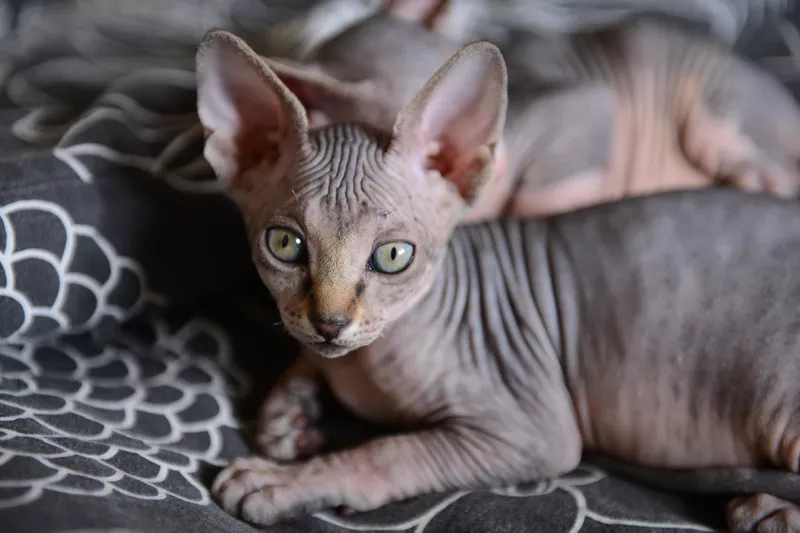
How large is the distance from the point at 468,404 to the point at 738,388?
34cm

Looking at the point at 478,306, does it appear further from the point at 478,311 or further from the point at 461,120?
the point at 461,120

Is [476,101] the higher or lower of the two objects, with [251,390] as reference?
higher

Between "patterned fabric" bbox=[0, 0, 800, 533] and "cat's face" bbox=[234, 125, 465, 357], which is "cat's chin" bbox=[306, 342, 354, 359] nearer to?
"cat's face" bbox=[234, 125, 465, 357]

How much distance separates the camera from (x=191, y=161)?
52.9 inches

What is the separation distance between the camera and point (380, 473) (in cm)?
103

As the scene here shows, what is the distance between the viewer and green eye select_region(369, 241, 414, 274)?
37.8 inches

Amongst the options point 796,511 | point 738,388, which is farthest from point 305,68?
point 796,511

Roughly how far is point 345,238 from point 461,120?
0.77 ft

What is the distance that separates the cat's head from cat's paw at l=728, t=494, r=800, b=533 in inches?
18.5

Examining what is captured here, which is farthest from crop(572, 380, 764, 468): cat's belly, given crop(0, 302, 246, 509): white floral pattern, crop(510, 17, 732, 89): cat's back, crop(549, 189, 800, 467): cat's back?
crop(510, 17, 732, 89): cat's back

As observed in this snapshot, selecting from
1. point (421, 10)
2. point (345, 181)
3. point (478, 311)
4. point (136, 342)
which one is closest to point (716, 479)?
point (478, 311)

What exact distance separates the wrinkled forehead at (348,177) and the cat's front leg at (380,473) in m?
0.32

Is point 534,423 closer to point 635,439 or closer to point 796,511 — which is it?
point 635,439

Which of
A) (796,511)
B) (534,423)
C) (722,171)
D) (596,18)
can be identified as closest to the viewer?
(796,511)
